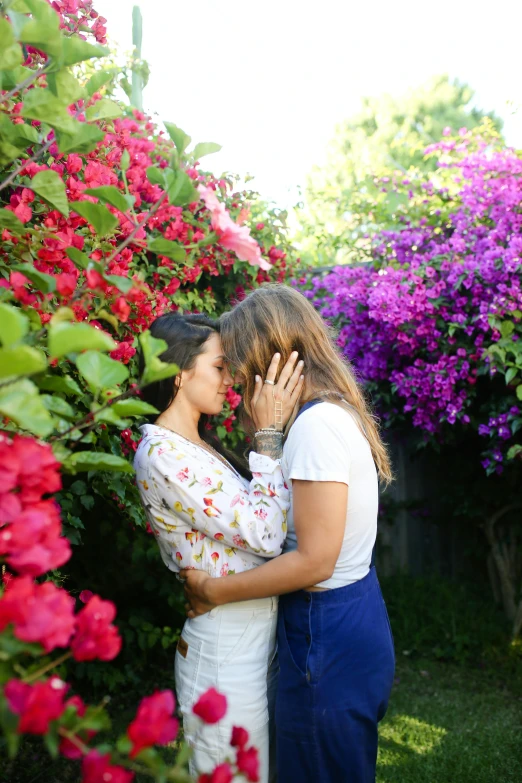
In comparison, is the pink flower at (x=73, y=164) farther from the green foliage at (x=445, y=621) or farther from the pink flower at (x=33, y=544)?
the green foliage at (x=445, y=621)

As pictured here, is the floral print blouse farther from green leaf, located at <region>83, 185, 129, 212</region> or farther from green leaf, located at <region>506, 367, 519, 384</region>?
green leaf, located at <region>506, 367, 519, 384</region>

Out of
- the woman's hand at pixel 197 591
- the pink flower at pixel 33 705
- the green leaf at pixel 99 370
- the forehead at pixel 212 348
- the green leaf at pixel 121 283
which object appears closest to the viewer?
the pink flower at pixel 33 705

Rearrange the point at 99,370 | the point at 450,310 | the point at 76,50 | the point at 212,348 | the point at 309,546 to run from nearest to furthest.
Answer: the point at 99,370 < the point at 76,50 < the point at 309,546 < the point at 212,348 < the point at 450,310

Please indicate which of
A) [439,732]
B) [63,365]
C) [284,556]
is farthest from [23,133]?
[439,732]

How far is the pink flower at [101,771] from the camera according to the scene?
0.62 metres

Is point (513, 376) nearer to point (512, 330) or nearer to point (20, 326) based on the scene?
point (512, 330)

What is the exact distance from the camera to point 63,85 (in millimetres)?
1134

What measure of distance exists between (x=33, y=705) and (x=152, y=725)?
0.11 meters

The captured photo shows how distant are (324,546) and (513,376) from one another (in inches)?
93.2

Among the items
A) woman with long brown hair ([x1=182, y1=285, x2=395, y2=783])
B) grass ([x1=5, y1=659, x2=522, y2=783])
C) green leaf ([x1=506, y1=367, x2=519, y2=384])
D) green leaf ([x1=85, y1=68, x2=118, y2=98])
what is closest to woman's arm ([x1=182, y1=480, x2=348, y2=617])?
woman with long brown hair ([x1=182, y1=285, x2=395, y2=783])

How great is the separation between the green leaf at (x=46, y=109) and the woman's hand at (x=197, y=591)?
1145mm

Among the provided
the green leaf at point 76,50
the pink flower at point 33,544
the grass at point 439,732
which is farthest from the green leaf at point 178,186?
the grass at point 439,732

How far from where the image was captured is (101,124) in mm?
2430

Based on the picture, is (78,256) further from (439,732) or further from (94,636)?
(439,732)
